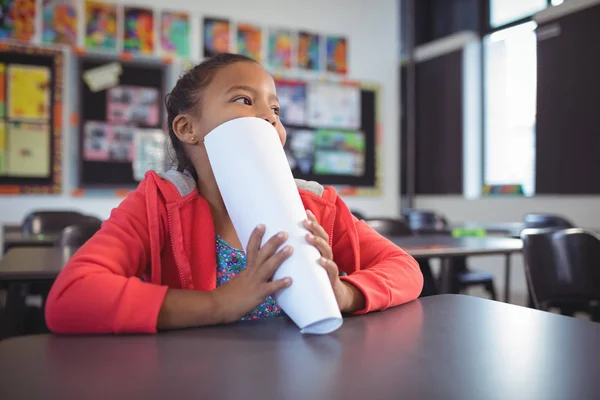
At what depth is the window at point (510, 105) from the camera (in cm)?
436

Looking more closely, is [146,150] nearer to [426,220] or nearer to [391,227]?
[426,220]

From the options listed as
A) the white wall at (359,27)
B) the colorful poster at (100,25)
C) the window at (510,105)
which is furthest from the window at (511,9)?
the colorful poster at (100,25)

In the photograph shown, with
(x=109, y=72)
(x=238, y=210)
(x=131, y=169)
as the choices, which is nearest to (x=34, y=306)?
(x=238, y=210)

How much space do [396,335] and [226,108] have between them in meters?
0.50

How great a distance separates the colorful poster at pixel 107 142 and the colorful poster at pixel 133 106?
0.26ft

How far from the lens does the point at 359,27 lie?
5.29m

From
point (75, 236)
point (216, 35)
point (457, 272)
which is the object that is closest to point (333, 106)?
point (216, 35)

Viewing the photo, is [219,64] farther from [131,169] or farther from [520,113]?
[520,113]

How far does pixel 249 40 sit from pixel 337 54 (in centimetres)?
89

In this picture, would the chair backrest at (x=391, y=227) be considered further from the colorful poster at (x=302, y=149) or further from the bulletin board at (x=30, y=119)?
the bulletin board at (x=30, y=119)

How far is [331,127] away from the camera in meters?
5.11

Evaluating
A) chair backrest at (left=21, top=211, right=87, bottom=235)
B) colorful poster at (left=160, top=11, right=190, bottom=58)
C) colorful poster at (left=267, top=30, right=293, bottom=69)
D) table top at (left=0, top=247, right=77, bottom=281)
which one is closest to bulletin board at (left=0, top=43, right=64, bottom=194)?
colorful poster at (left=160, top=11, right=190, bottom=58)

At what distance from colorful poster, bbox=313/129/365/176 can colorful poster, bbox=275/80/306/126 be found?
0.81ft

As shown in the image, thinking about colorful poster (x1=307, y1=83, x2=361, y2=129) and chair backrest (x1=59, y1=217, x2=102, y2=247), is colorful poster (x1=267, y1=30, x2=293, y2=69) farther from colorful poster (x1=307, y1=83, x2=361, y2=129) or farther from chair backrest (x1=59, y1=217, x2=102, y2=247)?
chair backrest (x1=59, y1=217, x2=102, y2=247)
